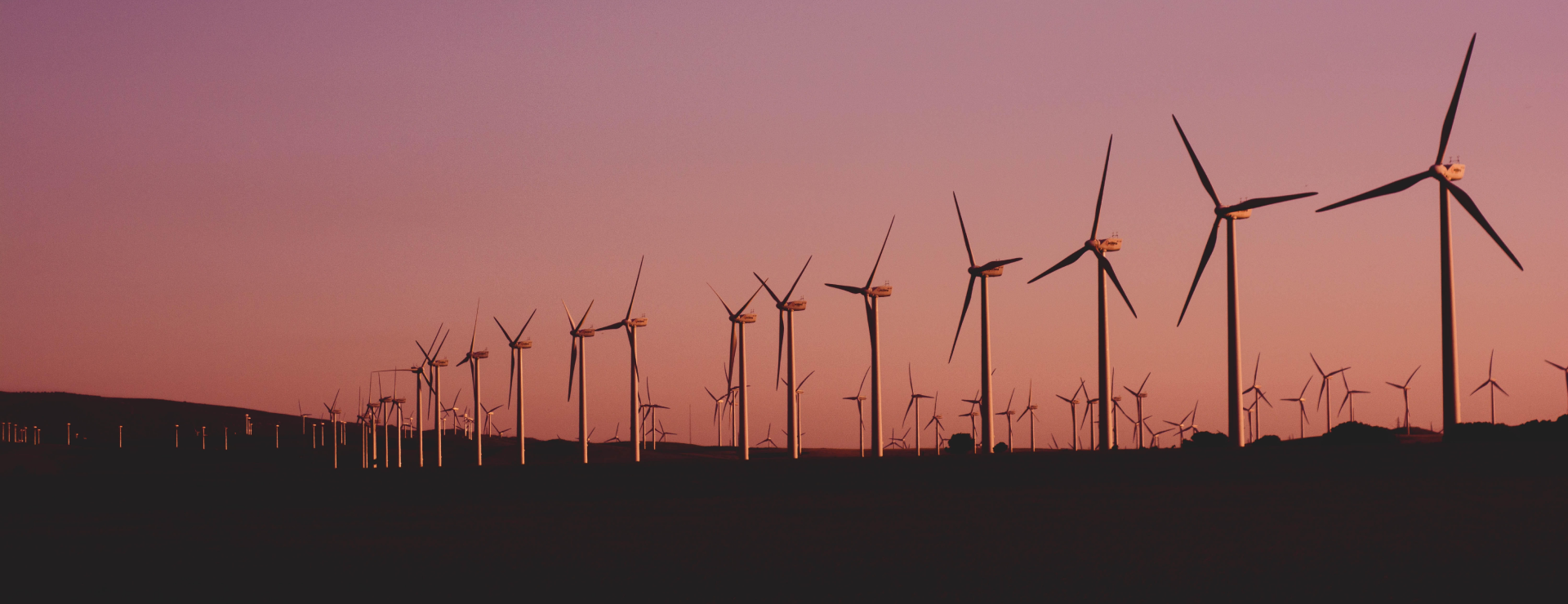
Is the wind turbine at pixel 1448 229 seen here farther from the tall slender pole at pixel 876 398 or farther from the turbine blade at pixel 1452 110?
the tall slender pole at pixel 876 398

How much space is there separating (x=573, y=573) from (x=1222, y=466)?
34.6m

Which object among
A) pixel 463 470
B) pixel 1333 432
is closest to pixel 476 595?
pixel 463 470

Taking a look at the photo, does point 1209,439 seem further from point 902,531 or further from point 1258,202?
point 902,531

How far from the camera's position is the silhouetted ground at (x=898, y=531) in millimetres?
22875

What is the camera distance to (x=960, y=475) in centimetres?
5397

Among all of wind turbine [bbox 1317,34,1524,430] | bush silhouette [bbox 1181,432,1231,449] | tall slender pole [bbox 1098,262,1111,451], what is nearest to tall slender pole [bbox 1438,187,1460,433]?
wind turbine [bbox 1317,34,1524,430]

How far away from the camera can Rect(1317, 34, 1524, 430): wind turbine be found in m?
52.9

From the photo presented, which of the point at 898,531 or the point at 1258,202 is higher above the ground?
the point at 1258,202

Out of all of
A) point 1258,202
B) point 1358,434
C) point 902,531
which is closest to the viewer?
point 902,531

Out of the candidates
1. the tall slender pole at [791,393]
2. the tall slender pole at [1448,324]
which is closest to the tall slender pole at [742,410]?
the tall slender pole at [791,393]

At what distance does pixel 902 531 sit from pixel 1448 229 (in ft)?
112

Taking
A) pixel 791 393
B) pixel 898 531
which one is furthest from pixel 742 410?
pixel 898 531

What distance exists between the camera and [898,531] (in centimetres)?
3147

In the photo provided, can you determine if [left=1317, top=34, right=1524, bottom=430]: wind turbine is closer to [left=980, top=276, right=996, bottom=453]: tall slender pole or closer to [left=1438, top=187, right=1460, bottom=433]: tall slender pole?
[left=1438, top=187, right=1460, bottom=433]: tall slender pole
